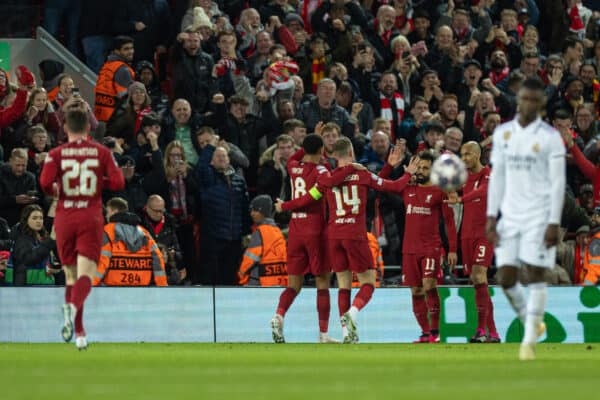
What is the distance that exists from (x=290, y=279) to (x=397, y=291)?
7.22 feet

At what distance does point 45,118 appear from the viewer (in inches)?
760

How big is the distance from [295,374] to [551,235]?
250cm

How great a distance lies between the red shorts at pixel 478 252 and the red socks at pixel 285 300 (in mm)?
2120

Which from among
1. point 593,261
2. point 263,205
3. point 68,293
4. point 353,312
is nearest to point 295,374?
point 68,293

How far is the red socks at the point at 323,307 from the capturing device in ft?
53.9

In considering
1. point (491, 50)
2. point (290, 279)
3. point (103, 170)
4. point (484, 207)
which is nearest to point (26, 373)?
point (103, 170)

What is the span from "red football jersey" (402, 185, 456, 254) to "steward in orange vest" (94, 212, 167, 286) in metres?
3.32

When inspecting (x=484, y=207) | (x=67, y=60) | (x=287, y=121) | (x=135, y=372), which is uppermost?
(x=67, y=60)

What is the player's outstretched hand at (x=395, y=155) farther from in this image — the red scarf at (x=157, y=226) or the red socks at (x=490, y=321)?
the red scarf at (x=157, y=226)

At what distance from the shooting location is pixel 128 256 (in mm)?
17500

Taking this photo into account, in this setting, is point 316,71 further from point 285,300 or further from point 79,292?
point 79,292

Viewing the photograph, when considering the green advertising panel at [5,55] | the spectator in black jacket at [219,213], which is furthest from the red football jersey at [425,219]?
the green advertising panel at [5,55]

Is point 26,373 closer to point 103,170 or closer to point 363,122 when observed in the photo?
point 103,170

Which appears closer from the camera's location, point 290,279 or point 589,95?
point 290,279
